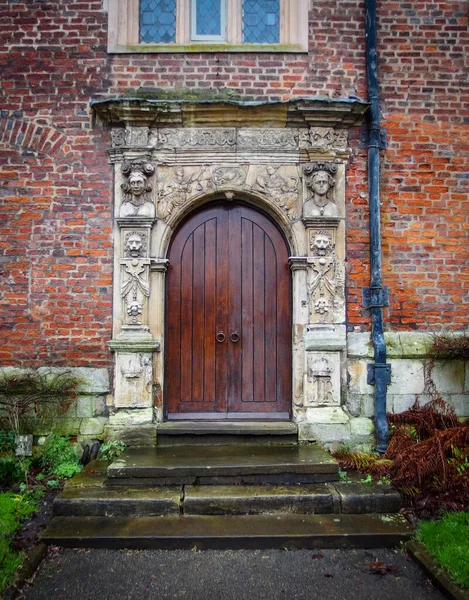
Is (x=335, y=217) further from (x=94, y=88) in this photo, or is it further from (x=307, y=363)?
(x=94, y=88)

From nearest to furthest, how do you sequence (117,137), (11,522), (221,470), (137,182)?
1. (11,522)
2. (221,470)
3. (137,182)
4. (117,137)

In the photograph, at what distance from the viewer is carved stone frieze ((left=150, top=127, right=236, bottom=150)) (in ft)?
17.5

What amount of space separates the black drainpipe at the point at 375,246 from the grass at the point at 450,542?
1.37 meters

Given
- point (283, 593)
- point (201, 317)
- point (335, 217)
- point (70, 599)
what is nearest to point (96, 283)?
point (201, 317)

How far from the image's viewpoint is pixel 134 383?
5160 millimetres

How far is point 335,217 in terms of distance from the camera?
527cm

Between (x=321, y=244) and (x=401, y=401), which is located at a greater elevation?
(x=321, y=244)

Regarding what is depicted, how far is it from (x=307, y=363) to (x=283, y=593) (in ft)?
8.17

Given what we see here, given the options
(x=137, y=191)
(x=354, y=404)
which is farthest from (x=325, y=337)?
(x=137, y=191)

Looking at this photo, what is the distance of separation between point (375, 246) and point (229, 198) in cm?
173

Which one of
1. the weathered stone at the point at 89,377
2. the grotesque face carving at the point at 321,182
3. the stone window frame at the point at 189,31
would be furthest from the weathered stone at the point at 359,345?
the stone window frame at the point at 189,31

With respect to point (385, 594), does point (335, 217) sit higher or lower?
higher

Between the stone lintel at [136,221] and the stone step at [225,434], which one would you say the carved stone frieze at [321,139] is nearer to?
the stone lintel at [136,221]

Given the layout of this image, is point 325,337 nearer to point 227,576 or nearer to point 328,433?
point 328,433
